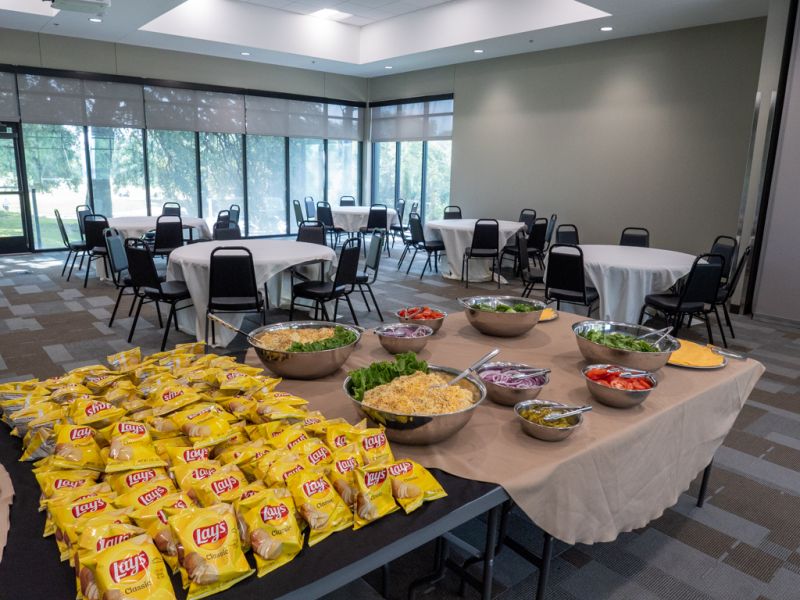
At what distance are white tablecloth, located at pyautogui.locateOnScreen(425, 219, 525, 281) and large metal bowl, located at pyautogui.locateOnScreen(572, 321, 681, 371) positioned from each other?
16.5 feet

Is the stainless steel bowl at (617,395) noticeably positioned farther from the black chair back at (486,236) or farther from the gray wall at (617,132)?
the gray wall at (617,132)

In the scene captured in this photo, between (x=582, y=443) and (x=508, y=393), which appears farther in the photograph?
(x=508, y=393)

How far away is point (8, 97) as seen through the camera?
27.1 ft

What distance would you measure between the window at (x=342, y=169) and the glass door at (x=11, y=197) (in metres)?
5.37

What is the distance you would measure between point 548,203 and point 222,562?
8.46m

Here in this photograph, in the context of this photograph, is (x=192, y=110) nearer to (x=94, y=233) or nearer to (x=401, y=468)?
(x=94, y=233)

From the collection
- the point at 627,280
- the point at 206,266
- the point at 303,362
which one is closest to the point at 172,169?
the point at 206,266

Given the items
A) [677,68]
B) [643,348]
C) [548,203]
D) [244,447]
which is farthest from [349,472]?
[548,203]

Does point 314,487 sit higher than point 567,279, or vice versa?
point 314,487

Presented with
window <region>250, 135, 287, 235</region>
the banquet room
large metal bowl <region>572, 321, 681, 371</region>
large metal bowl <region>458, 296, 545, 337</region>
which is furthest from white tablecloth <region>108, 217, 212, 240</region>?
large metal bowl <region>572, 321, 681, 371</region>

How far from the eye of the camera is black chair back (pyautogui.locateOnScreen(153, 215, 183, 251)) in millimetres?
6445

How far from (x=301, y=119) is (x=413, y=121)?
7.06 feet

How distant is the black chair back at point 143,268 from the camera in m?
4.36

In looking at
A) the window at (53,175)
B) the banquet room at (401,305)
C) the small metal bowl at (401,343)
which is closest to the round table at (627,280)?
the banquet room at (401,305)
